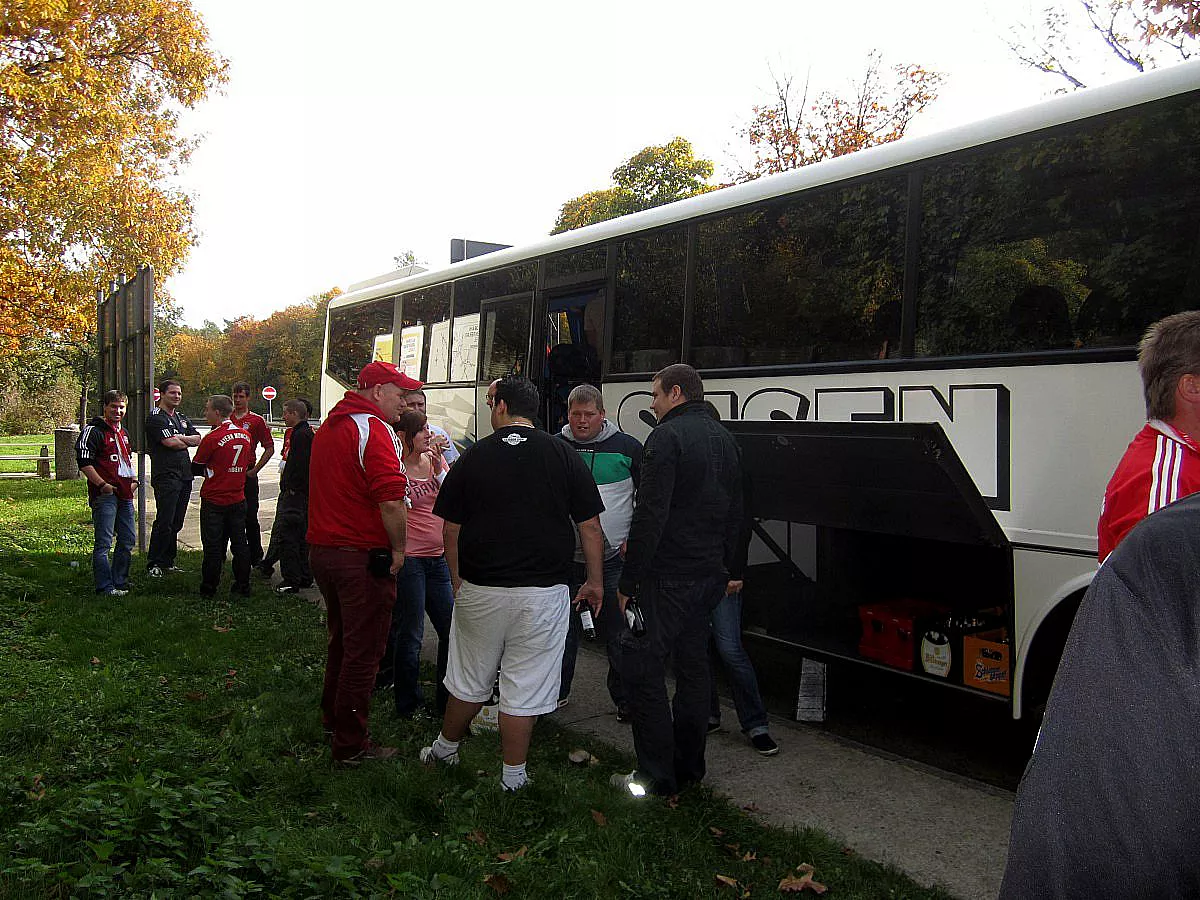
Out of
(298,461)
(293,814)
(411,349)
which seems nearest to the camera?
(293,814)

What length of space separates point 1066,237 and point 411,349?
7770mm

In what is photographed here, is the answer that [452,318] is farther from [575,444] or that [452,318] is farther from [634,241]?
[575,444]

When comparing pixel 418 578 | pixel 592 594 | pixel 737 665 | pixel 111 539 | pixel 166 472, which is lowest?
pixel 737 665

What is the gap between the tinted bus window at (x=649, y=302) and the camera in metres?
6.92

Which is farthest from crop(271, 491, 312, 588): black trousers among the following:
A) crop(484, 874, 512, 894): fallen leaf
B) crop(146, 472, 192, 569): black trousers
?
crop(484, 874, 512, 894): fallen leaf

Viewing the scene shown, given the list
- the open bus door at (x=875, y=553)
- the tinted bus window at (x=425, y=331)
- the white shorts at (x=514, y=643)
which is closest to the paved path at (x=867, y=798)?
the open bus door at (x=875, y=553)

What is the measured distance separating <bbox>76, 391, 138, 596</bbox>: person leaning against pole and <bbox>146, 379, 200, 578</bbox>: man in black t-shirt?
2.26ft

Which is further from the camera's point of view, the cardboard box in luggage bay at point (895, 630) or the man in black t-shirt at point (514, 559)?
the cardboard box in luggage bay at point (895, 630)

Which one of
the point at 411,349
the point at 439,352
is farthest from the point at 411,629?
the point at 411,349

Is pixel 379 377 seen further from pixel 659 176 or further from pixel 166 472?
pixel 659 176

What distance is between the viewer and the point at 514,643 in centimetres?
424

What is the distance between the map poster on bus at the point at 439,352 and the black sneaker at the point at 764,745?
5961mm

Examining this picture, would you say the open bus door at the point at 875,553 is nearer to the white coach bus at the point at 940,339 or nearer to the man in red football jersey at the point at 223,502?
the white coach bus at the point at 940,339

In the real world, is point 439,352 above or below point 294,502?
above
